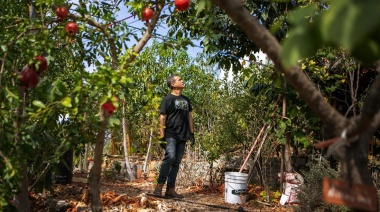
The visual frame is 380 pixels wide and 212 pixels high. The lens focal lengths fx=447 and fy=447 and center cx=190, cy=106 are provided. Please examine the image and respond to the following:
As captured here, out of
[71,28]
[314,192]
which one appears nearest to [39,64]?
[71,28]

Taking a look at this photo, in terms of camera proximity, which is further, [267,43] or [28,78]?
[28,78]

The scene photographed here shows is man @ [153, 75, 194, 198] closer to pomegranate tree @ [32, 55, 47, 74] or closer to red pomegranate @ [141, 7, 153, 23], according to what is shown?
red pomegranate @ [141, 7, 153, 23]

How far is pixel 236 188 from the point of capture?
223 inches

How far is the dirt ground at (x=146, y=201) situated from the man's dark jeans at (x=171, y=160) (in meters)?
0.33

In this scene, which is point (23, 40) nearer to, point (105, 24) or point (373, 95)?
point (105, 24)

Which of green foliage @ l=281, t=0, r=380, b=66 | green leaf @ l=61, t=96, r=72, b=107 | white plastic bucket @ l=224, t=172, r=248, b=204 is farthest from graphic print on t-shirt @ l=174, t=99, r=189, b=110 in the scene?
green foliage @ l=281, t=0, r=380, b=66

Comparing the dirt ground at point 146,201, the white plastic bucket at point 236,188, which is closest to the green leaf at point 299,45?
the dirt ground at point 146,201

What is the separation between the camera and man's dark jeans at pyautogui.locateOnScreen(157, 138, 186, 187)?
5.55m

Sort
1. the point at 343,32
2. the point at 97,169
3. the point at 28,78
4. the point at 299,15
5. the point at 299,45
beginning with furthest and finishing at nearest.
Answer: the point at 97,169 < the point at 28,78 < the point at 299,15 < the point at 299,45 < the point at 343,32

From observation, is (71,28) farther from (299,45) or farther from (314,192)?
(314,192)

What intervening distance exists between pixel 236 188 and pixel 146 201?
63.8 inches

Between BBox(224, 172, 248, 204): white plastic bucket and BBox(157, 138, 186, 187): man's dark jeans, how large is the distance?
699mm

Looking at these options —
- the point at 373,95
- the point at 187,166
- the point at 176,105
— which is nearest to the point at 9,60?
the point at 373,95

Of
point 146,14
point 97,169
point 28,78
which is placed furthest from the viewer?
point 146,14
